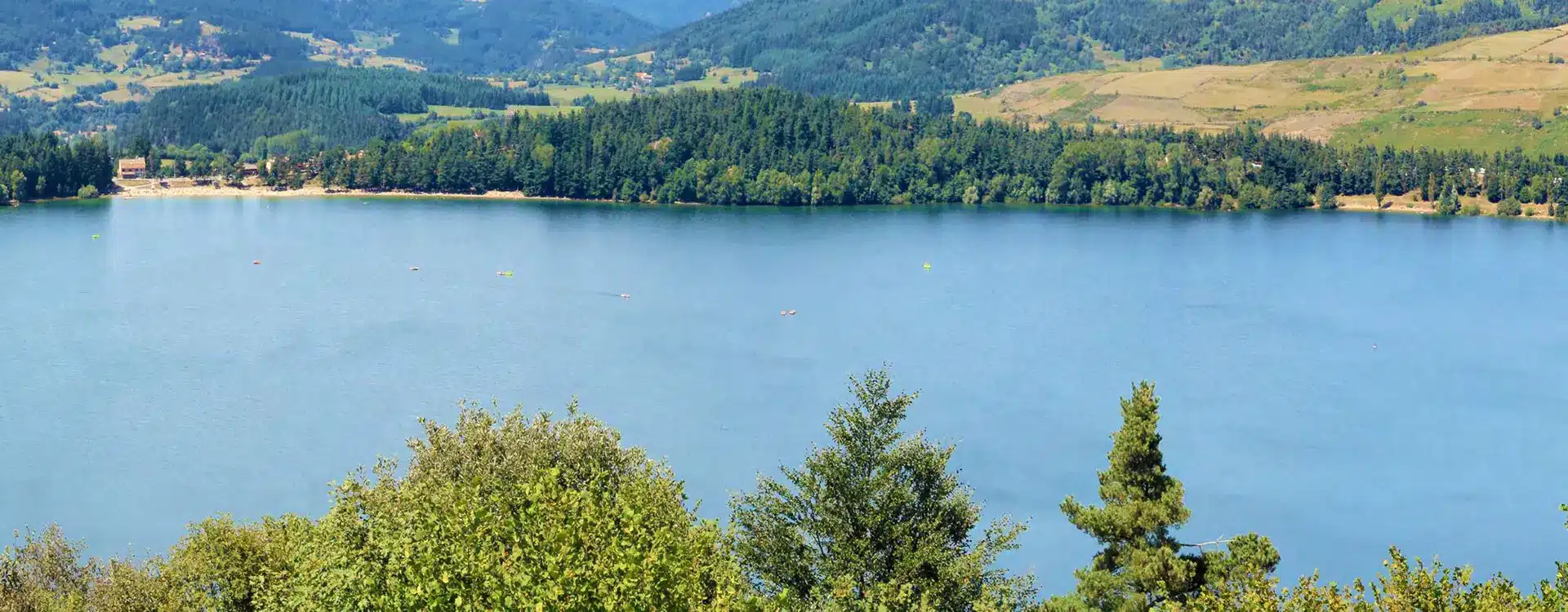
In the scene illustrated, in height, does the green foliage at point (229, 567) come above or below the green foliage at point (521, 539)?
below

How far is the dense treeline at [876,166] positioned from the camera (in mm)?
165875

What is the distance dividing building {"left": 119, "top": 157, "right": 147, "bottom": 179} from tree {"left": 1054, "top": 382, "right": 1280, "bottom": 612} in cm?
16027

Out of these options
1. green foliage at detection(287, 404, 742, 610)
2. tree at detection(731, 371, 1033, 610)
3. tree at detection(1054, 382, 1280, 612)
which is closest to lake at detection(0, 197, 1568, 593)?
tree at detection(1054, 382, 1280, 612)

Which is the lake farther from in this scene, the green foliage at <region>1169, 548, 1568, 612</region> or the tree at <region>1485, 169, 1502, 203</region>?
the green foliage at <region>1169, 548, 1568, 612</region>

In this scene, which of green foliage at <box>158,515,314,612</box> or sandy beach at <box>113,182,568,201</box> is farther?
sandy beach at <box>113,182,568,201</box>

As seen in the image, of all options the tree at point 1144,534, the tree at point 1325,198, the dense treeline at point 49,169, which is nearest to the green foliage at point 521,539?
the tree at point 1144,534

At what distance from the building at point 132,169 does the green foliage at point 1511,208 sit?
135337 millimetres

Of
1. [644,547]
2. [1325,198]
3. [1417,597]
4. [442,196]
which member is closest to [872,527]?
[644,547]

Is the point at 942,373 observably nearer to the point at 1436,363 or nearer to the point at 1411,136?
the point at 1436,363

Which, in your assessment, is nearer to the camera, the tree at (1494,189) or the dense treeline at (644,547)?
the dense treeline at (644,547)

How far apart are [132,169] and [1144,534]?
16244 cm

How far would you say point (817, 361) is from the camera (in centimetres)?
8019

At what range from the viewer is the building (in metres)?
174

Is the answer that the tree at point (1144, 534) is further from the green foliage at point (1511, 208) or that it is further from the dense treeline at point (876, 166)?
the green foliage at point (1511, 208)
